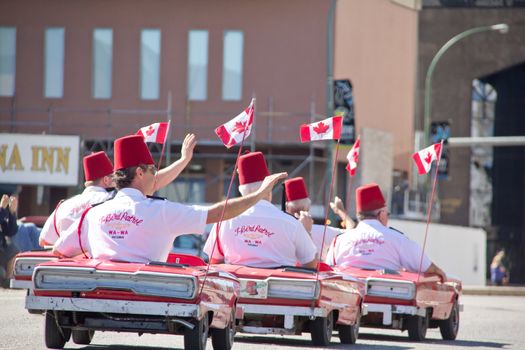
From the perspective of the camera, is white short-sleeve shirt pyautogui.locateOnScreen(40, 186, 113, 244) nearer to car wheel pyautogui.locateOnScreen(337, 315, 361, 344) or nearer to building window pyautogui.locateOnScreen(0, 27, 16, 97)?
car wheel pyautogui.locateOnScreen(337, 315, 361, 344)

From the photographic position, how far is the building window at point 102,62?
46094 millimetres

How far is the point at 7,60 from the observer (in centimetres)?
4625

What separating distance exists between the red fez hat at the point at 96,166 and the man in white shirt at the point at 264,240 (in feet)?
5.50

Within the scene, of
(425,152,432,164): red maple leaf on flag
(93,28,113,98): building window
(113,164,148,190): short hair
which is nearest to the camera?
(113,164,148,190): short hair

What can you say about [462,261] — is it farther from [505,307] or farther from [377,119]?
[505,307]

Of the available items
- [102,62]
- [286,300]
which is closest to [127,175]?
[286,300]

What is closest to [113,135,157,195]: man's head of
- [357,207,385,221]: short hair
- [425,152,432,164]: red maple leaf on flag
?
[357,207,385,221]: short hair

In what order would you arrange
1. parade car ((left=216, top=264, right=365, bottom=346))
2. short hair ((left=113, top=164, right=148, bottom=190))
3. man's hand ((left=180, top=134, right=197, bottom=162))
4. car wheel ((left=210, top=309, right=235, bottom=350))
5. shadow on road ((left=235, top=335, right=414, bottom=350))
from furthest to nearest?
1. shadow on road ((left=235, top=335, right=414, bottom=350))
2. parade car ((left=216, top=264, right=365, bottom=346))
3. man's hand ((left=180, top=134, right=197, bottom=162))
4. car wheel ((left=210, top=309, right=235, bottom=350))
5. short hair ((left=113, top=164, right=148, bottom=190))

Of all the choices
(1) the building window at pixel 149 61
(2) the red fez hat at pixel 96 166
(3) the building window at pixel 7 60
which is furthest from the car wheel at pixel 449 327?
(3) the building window at pixel 7 60

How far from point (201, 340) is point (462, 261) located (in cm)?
3535

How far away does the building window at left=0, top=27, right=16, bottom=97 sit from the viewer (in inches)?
1818

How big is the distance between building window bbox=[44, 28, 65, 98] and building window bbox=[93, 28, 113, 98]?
1.01m

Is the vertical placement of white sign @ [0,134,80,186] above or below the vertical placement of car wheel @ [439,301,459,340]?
above

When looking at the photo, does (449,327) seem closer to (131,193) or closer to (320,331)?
(320,331)
